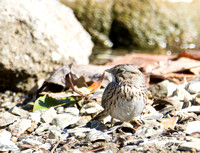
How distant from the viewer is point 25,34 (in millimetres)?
4473

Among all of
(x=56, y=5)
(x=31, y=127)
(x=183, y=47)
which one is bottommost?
(x=31, y=127)

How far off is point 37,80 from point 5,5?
1.12m

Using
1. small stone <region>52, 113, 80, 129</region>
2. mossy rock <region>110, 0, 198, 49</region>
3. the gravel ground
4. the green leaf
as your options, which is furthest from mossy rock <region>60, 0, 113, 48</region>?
small stone <region>52, 113, 80, 129</region>

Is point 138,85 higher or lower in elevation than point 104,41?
lower

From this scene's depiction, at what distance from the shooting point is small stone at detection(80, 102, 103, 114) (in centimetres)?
350

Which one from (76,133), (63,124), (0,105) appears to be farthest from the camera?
(0,105)

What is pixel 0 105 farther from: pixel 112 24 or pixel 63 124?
pixel 112 24

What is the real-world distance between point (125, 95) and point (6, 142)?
116 centimetres

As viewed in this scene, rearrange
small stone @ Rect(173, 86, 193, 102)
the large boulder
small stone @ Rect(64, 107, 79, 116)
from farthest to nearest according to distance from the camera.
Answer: the large boulder < small stone @ Rect(173, 86, 193, 102) < small stone @ Rect(64, 107, 79, 116)

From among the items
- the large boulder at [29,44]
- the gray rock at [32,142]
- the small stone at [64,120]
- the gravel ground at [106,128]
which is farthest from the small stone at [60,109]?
the large boulder at [29,44]

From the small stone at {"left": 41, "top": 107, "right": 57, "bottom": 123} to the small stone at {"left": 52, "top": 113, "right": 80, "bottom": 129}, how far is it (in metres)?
0.09

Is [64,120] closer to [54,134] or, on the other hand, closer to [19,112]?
[54,134]

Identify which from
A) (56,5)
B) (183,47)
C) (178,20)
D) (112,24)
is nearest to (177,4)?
(178,20)

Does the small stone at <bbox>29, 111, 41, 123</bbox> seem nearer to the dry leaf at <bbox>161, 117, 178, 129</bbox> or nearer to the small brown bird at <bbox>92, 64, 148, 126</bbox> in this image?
the small brown bird at <bbox>92, 64, 148, 126</bbox>
